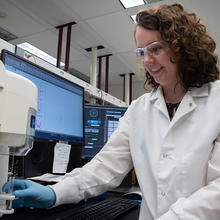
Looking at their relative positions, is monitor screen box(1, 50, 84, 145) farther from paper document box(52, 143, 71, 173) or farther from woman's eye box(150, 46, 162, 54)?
woman's eye box(150, 46, 162, 54)

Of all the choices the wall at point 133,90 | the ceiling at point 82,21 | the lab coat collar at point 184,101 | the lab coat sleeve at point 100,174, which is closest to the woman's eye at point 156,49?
the lab coat collar at point 184,101

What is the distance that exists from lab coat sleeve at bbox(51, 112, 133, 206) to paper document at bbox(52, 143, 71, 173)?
0.72ft

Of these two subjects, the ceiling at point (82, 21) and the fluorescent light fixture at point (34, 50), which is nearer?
the ceiling at point (82, 21)

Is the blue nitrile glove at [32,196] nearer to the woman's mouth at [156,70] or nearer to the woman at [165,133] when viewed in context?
the woman at [165,133]

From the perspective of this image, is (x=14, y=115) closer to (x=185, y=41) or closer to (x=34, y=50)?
(x=185, y=41)

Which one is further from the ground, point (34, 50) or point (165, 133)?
point (34, 50)

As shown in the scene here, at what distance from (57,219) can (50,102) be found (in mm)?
536

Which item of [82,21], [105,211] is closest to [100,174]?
[105,211]

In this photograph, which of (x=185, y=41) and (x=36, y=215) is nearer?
(x=36, y=215)

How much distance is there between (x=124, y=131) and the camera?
106cm

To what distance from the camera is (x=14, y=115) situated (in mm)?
505

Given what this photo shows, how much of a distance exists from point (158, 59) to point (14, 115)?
2.06ft

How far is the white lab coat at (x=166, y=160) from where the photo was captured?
71 centimetres

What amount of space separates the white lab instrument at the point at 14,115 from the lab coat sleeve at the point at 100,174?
334mm
